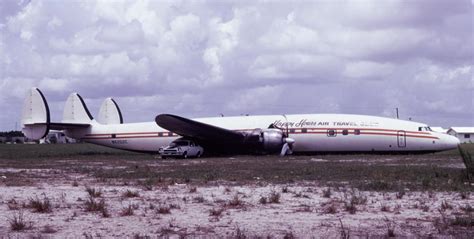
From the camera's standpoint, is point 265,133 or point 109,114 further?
point 109,114

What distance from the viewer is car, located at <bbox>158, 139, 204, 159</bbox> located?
35.0 meters

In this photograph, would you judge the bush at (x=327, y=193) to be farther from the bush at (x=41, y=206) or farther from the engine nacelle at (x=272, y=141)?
the engine nacelle at (x=272, y=141)

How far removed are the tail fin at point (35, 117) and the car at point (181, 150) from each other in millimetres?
9095

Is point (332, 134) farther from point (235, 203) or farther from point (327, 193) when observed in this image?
point (235, 203)

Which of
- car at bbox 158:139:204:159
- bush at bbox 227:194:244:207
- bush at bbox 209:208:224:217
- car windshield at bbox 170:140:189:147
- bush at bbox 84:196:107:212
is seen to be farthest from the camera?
car windshield at bbox 170:140:189:147

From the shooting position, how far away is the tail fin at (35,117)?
38812 millimetres

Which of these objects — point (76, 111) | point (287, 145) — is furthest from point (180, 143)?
point (76, 111)

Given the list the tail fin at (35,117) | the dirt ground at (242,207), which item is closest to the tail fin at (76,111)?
the tail fin at (35,117)

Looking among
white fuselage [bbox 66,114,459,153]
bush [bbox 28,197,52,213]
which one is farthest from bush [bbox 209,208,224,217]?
white fuselage [bbox 66,114,459,153]

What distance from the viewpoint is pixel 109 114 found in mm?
44406

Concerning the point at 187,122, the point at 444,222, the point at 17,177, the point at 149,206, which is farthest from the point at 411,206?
the point at 187,122

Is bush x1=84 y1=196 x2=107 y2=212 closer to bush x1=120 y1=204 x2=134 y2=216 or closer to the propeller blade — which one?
bush x1=120 y1=204 x2=134 y2=216

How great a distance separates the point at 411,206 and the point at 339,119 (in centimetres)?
2432

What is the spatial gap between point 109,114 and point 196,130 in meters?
11.5
